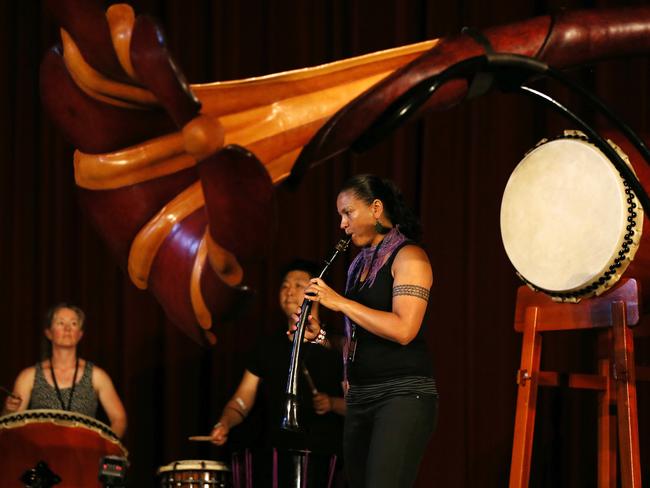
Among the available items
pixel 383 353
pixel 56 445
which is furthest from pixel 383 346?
pixel 56 445

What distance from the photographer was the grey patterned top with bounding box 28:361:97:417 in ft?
11.6

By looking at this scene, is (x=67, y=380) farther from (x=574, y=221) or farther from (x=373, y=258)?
(x=574, y=221)

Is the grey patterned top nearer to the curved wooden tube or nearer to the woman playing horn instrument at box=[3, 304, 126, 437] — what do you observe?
the woman playing horn instrument at box=[3, 304, 126, 437]

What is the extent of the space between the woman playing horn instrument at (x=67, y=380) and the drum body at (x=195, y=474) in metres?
0.58

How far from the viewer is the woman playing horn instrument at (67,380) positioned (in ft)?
11.7

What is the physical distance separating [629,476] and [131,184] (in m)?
2.06

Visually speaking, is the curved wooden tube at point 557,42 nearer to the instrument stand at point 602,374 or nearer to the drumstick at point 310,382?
the instrument stand at point 602,374

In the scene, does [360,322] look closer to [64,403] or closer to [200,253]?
[200,253]

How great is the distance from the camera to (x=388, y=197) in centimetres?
239

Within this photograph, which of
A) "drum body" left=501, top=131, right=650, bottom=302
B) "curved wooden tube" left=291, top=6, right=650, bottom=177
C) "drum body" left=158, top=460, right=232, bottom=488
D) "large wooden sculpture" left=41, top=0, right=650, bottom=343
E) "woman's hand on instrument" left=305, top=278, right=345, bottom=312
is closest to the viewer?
"large wooden sculpture" left=41, top=0, right=650, bottom=343

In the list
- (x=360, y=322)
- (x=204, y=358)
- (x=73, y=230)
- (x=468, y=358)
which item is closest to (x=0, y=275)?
(x=73, y=230)

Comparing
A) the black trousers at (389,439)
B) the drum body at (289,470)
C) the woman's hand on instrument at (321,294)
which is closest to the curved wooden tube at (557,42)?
the woman's hand on instrument at (321,294)

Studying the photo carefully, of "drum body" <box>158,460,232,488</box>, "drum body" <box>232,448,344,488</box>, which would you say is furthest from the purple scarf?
"drum body" <box>158,460,232,488</box>

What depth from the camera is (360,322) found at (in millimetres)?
2135
